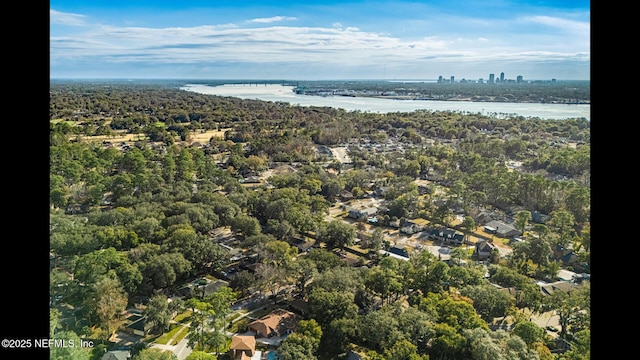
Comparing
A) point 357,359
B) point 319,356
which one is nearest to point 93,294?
point 319,356

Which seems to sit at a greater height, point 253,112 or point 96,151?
point 253,112

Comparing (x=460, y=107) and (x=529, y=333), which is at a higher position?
(x=460, y=107)

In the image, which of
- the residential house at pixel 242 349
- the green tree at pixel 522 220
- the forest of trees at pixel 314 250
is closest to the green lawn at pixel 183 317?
the forest of trees at pixel 314 250

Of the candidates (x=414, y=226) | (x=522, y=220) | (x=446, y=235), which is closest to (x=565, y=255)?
(x=522, y=220)

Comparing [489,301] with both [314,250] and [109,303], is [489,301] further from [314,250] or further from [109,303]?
[109,303]

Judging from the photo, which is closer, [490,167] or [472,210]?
[472,210]

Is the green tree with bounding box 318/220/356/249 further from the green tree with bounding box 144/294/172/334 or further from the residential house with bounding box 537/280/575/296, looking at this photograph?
the green tree with bounding box 144/294/172/334

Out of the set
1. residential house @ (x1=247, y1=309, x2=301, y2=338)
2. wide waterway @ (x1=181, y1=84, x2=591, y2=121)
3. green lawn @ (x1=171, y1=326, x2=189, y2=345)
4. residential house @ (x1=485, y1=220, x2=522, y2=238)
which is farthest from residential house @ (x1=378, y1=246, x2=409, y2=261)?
wide waterway @ (x1=181, y1=84, x2=591, y2=121)
